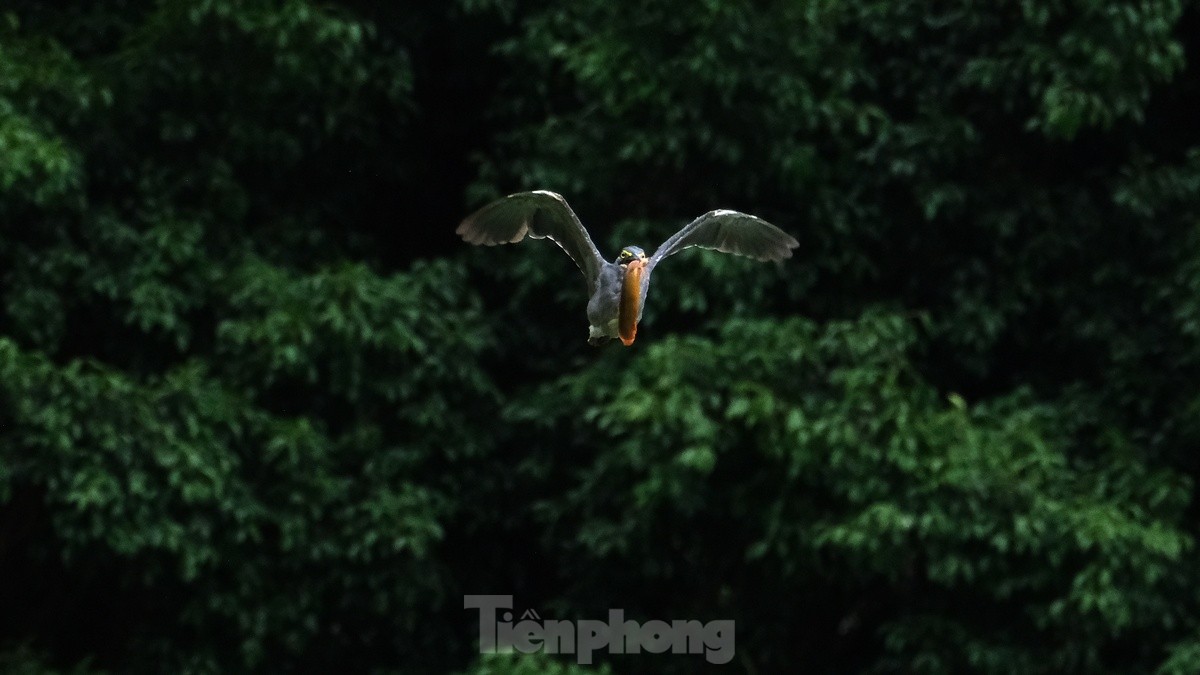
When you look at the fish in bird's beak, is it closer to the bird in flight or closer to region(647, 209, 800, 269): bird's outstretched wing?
the bird in flight

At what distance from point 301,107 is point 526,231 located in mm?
3964

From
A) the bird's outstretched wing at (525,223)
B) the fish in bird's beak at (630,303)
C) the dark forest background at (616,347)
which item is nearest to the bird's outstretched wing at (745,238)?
the bird's outstretched wing at (525,223)

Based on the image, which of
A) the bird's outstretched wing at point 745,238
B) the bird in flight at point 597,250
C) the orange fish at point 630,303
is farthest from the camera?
the bird's outstretched wing at point 745,238

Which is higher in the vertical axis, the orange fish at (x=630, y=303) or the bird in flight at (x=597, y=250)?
the bird in flight at (x=597, y=250)

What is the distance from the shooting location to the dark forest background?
10.5 meters

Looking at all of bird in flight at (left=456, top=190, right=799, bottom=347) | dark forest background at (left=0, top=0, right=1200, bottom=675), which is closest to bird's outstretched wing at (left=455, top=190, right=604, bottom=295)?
bird in flight at (left=456, top=190, right=799, bottom=347)

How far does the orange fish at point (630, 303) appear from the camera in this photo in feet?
22.6

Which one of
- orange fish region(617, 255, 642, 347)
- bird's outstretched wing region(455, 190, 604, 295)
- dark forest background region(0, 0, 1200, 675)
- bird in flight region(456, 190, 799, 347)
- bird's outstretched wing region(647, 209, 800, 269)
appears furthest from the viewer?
dark forest background region(0, 0, 1200, 675)

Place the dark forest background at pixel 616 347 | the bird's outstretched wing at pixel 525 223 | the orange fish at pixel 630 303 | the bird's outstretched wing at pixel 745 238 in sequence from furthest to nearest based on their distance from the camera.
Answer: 1. the dark forest background at pixel 616 347
2. the bird's outstretched wing at pixel 745 238
3. the bird's outstretched wing at pixel 525 223
4. the orange fish at pixel 630 303

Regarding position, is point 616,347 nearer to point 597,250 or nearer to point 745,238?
point 745,238

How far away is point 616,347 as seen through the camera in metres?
11.1

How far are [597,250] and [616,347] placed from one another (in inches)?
127

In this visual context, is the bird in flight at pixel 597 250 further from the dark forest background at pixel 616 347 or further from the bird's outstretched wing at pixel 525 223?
the dark forest background at pixel 616 347

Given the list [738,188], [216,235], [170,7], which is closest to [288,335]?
[216,235]
